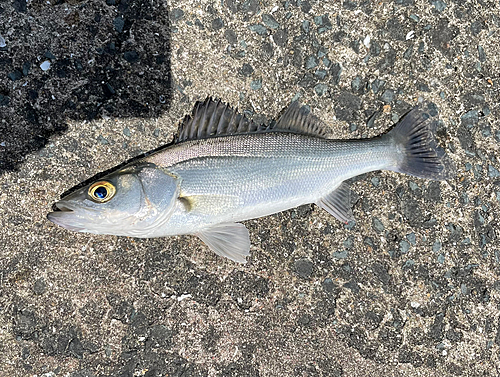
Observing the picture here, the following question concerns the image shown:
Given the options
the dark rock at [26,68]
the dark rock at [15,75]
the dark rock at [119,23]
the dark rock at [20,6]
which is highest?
the dark rock at [119,23]

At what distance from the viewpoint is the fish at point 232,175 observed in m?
2.76

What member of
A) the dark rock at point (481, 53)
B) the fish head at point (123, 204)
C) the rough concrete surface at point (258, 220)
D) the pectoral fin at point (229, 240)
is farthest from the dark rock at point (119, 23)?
the dark rock at point (481, 53)

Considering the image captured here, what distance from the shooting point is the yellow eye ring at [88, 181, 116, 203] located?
2.73 metres

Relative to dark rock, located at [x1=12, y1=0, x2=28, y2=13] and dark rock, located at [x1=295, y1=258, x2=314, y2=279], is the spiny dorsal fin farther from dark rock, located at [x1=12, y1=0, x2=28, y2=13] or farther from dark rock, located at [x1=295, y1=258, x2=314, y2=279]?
dark rock, located at [x1=12, y1=0, x2=28, y2=13]

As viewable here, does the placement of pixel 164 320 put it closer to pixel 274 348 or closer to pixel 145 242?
pixel 145 242

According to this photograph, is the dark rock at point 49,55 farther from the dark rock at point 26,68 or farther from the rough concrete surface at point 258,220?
the dark rock at point 26,68

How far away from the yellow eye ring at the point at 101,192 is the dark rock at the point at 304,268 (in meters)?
1.60

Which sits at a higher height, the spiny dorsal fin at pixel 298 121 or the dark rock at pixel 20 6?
the dark rock at pixel 20 6

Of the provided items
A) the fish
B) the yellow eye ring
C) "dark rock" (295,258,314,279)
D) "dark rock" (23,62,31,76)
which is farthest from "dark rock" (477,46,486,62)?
"dark rock" (23,62,31,76)

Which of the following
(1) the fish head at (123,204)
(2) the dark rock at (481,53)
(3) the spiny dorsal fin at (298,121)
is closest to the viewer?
(1) the fish head at (123,204)

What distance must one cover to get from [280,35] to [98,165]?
1.89m

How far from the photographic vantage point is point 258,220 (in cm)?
324

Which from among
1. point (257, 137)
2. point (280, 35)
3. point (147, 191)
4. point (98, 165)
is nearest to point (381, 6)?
point (280, 35)

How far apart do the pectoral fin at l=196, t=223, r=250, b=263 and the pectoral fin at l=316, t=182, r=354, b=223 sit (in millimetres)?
686
